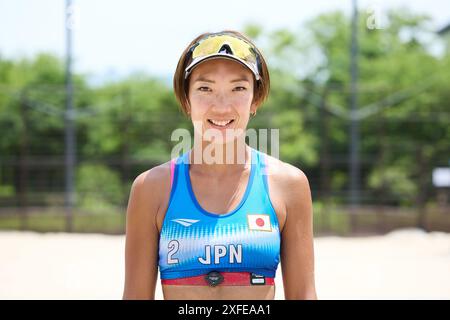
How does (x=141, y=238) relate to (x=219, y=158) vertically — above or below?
below

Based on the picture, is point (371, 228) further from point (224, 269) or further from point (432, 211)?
point (224, 269)

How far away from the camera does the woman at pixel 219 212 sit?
1.47 meters

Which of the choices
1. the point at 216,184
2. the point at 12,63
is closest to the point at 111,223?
the point at 216,184

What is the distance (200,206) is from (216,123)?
0.20m

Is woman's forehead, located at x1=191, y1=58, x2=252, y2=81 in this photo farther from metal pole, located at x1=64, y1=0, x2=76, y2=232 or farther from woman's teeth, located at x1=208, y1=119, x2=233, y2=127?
metal pole, located at x1=64, y1=0, x2=76, y2=232

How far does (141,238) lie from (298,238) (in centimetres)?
37

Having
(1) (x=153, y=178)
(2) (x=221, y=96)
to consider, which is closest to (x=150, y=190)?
(1) (x=153, y=178)

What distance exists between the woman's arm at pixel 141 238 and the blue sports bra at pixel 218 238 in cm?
3

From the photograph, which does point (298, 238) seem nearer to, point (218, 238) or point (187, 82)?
point (218, 238)

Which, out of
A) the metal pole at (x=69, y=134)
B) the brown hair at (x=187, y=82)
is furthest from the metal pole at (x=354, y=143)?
the brown hair at (x=187, y=82)

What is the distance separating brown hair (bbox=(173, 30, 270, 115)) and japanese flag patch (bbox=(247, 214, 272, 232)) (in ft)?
1.08

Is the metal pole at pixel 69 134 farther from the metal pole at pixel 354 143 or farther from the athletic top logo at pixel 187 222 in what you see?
the athletic top logo at pixel 187 222

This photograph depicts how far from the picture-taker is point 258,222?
1472mm

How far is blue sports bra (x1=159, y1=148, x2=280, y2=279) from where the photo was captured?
147 centimetres
